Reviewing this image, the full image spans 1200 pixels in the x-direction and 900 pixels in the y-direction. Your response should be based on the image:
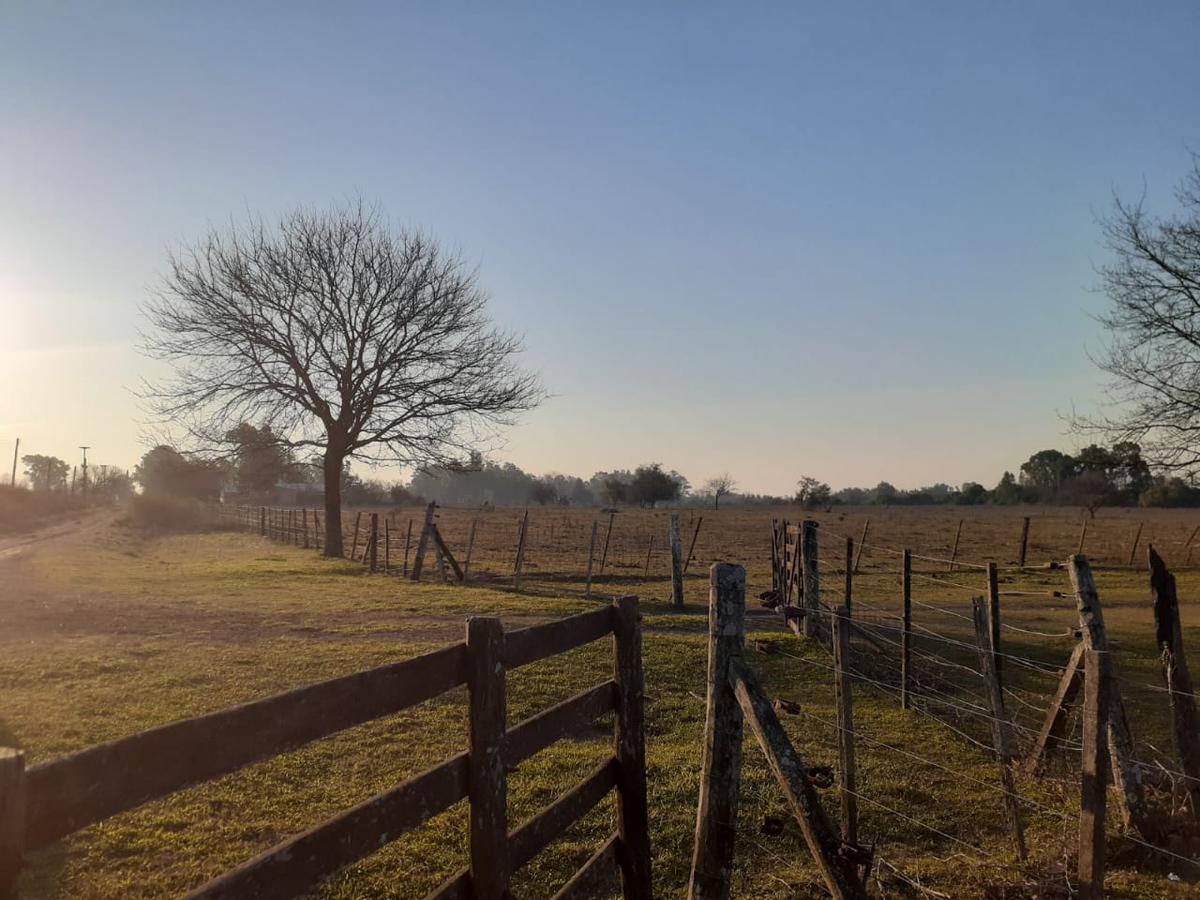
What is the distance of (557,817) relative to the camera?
372cm

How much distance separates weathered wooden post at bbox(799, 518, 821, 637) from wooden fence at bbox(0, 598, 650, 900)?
873 cm

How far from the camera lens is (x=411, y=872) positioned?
4953mm

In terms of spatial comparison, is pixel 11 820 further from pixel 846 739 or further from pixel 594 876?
pixel 846 739

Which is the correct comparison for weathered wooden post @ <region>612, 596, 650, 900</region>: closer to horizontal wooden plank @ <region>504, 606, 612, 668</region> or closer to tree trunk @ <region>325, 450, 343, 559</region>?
horizontal wooden plank @ <region>504, 606, 612, 668</region>

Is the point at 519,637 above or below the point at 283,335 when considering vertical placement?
below

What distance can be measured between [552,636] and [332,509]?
2667 cm

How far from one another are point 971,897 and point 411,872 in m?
3.21

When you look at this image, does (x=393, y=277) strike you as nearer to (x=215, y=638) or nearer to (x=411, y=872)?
(x=215, y=638)

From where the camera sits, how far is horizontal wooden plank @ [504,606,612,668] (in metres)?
3.45

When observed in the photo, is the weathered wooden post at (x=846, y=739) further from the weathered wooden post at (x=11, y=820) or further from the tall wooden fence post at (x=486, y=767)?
the weathered wooden post at (x=11, y=820)

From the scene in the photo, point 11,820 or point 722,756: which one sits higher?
point 11,820

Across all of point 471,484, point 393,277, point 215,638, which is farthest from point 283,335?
point 471,484

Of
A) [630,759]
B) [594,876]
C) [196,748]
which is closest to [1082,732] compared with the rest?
[630,759]

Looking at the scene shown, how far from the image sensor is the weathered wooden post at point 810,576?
12727mm
